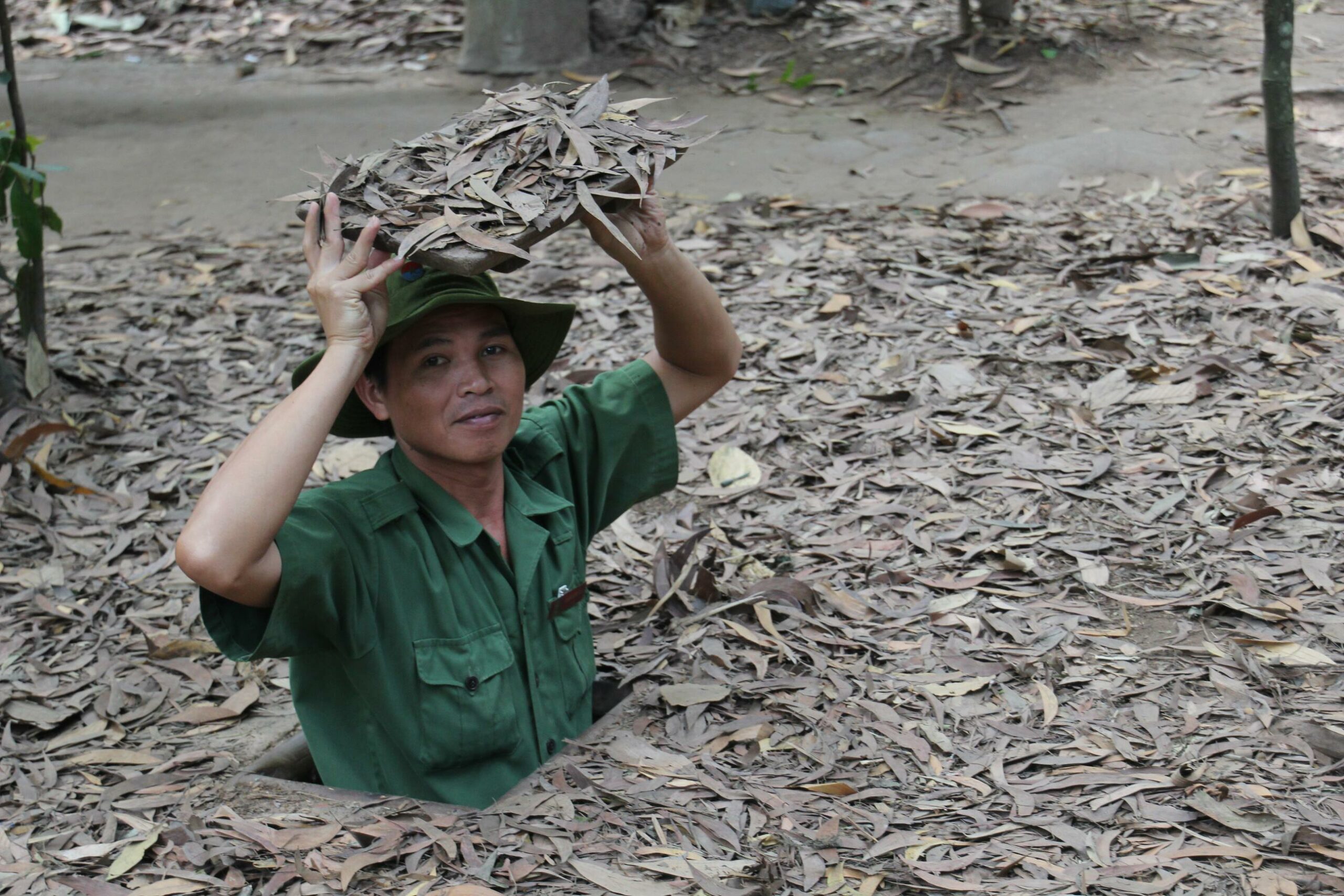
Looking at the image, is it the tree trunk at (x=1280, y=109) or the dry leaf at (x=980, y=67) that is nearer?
the tree trunk at (x=1280, y=109)

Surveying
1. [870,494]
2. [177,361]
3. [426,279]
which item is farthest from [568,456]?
[177,361]

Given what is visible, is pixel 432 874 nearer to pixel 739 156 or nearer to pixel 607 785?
pixel 607 785

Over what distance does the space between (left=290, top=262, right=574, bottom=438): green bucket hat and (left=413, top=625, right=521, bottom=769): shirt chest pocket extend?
0.54 meters

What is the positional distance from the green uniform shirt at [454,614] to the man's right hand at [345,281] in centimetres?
38

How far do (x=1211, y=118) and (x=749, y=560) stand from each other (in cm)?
446

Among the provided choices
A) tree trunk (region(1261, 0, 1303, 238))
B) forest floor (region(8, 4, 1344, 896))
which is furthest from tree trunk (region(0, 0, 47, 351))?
tree trunk (region(1261, 0, 1303, 238))

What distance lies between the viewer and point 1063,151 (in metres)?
6.58

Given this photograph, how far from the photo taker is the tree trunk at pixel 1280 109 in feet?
16.4

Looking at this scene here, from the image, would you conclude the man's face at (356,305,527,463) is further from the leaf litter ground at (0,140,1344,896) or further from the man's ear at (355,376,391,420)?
the leaf litter ground at (0,140,1344,896)

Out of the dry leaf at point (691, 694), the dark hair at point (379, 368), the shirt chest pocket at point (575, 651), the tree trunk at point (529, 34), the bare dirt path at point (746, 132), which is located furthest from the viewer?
the tree trunk at point (529, 34)

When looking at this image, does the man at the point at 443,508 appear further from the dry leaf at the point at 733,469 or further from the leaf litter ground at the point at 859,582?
the dry leaf at the point at 733,469

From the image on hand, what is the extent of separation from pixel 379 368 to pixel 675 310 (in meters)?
0.68

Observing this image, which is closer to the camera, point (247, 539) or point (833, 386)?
point (247, 539)

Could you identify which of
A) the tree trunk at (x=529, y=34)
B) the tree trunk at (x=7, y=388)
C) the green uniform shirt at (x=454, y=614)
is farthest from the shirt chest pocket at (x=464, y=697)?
the tree trunk at (x=529, y=34)
